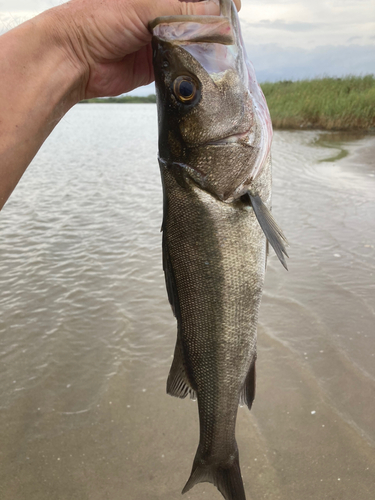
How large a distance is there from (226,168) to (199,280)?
20.5 inches

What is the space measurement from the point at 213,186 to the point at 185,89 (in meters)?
0.43

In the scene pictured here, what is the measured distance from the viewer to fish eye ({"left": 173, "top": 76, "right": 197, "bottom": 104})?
1729 mm

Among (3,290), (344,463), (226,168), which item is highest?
(226,168)

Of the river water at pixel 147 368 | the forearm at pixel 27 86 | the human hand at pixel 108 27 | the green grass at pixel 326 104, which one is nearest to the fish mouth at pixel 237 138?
the human hand at pixel 108 27

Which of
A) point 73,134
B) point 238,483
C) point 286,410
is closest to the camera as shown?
point 238,483

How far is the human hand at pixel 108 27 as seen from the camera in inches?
72.7

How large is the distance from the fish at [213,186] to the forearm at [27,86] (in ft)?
2.06

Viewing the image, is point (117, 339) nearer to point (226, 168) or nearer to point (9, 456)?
point (9, 456)

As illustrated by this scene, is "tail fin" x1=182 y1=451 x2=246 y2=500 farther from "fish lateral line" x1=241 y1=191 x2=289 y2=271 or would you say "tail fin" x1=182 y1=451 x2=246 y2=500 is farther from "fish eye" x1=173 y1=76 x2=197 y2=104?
"fish eye" x1=173 y1=76 x2=197 y2=104

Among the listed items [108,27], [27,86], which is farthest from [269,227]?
[27,86]

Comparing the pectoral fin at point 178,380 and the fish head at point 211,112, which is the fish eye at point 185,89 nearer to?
the fish head at point 211,112

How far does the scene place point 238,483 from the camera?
208 cm

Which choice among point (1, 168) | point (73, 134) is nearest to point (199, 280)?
point (1, 168)

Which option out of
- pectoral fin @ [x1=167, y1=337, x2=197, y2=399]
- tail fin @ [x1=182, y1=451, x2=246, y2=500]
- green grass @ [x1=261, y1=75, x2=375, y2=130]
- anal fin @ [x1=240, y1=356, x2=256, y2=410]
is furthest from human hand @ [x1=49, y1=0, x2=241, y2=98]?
green grass @ [x1=261, y1=75, x2=375, y2=130]
